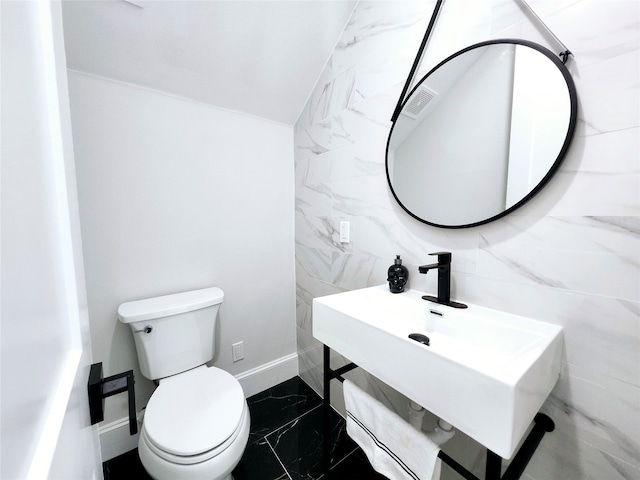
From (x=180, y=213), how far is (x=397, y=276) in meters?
1.22

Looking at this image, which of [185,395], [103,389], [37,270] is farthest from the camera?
[185,395]

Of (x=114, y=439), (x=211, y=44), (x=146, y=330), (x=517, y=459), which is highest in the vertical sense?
(x=211, y=44)

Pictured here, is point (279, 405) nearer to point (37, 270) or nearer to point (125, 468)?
point (125, 468)

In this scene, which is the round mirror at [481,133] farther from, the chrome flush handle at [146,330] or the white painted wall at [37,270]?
the chrome flush handle at [146,330]

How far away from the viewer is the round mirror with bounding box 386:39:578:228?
760mm

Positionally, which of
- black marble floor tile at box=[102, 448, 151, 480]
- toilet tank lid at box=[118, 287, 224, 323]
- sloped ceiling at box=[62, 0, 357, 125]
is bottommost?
black marble floor tile at box=[102, 448, 151, 480]

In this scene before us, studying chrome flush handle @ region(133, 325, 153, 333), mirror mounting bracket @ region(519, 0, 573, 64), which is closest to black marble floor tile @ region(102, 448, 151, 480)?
chrome flush handle @ region(133, 325, 153, 333)

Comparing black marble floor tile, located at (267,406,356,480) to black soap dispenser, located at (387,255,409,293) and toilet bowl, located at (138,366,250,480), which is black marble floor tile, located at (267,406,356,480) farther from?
black soap dispenser, located at (387,255,409,293)

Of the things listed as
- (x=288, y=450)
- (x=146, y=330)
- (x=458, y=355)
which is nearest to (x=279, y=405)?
(x=288, y=450)

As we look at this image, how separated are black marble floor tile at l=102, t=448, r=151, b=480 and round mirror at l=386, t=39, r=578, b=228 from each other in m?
1.80

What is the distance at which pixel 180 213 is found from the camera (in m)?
1.45

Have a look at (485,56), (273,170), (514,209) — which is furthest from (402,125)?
(273,170)

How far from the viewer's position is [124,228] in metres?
1.31

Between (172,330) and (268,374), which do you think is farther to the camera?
(268,374)
